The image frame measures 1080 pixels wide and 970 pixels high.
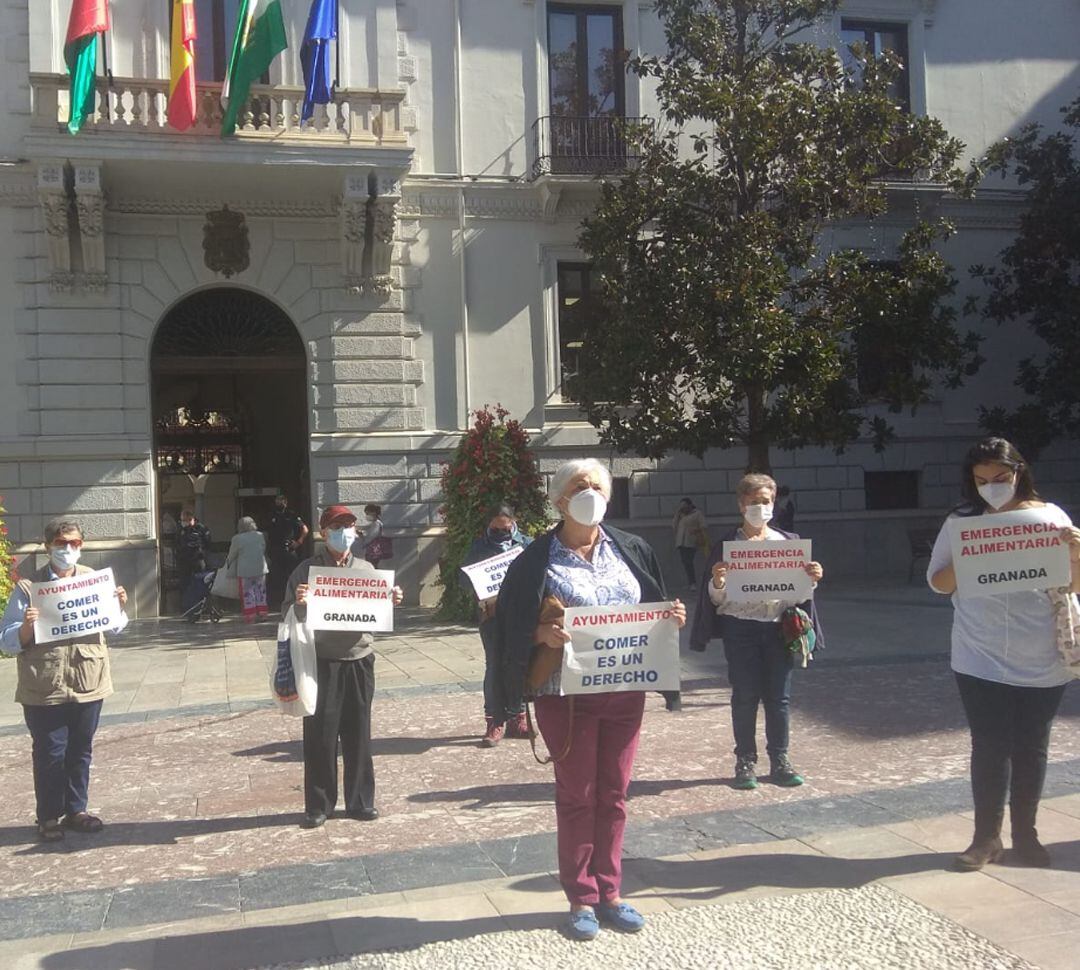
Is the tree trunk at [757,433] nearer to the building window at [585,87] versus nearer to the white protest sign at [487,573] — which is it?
the building window at [585,87]

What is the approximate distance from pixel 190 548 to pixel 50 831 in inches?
463

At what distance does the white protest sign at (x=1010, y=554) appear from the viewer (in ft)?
16.2

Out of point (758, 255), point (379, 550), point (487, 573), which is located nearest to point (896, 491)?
point (758, 255)

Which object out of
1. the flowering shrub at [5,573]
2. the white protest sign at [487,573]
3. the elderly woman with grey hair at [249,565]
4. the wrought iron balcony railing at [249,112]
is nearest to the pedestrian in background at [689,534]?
the elderly woman with grey hair at [249,565]

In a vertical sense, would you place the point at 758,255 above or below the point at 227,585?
above

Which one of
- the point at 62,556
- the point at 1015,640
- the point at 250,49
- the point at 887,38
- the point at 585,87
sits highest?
the point at 887,38

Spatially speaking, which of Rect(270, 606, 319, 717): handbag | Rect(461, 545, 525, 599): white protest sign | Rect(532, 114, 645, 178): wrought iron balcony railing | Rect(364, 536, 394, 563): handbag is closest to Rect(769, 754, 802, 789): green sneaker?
Rect(461, 545, 525, 599): white protest sign

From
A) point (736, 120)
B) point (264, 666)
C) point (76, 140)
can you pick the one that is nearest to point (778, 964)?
point (264, 666)

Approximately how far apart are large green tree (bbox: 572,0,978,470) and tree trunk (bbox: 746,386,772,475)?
27mm

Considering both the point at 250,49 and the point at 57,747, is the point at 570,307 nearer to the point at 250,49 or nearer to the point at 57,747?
the point at 250,49

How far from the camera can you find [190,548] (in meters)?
17.6

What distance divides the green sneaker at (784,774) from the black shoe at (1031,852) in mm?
1715

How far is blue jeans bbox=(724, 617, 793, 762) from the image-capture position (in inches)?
264

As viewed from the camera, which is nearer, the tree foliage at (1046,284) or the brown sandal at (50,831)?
the brown sandal at (50,831)
